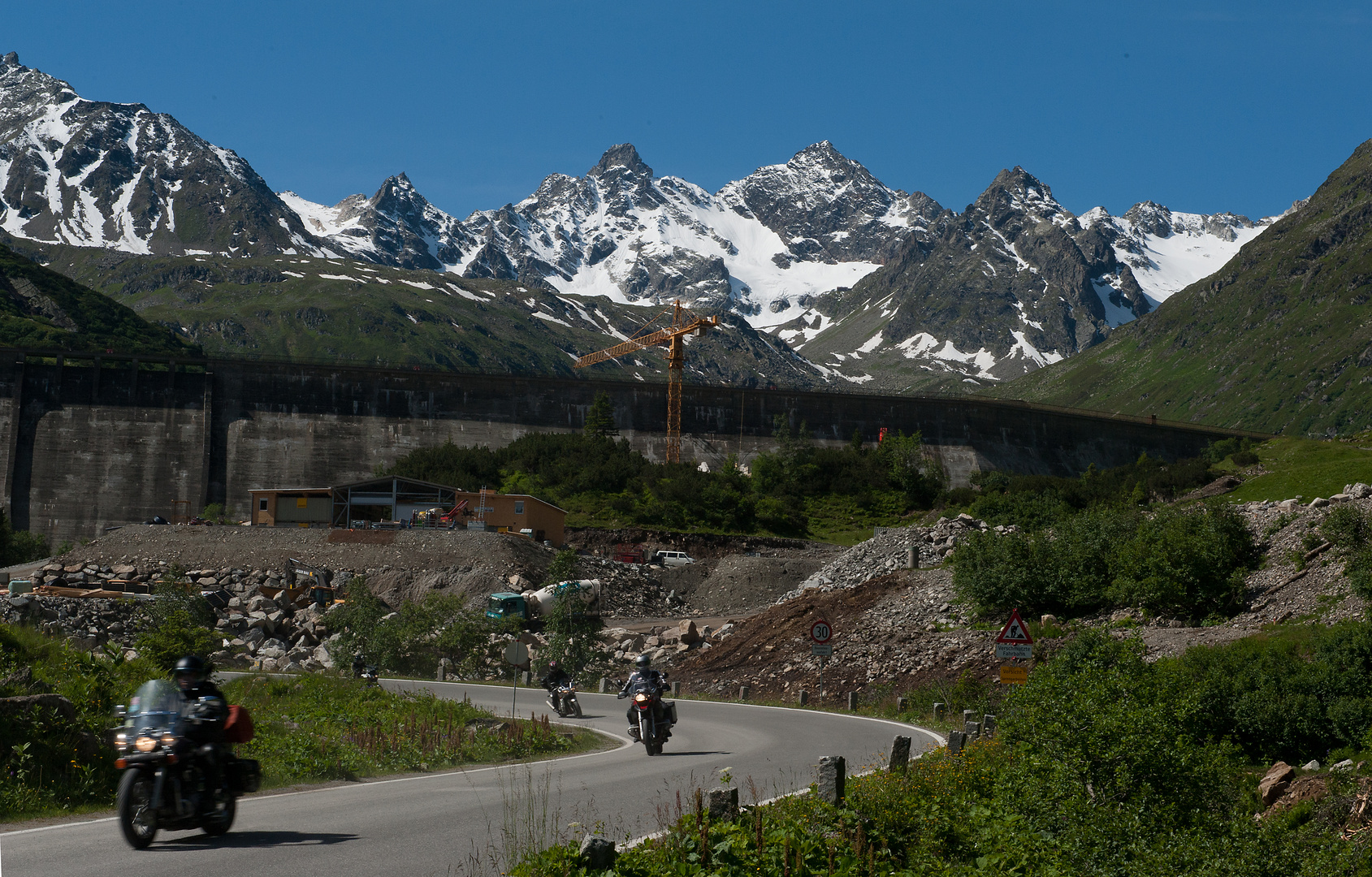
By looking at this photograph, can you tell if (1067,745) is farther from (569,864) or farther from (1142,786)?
(569,864)

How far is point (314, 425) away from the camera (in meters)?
87.7

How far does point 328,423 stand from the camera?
88.1 meters

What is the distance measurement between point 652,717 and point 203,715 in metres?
9.20

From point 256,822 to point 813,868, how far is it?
5723 millimetres

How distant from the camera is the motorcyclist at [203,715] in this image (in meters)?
10.1

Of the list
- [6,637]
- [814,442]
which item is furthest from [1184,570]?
[814,442]

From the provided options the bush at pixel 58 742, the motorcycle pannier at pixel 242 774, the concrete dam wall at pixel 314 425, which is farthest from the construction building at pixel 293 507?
the motorcycle pannier at pixel 242 774

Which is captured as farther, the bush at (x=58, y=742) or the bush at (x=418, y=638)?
the bush at (x=418, y=638)

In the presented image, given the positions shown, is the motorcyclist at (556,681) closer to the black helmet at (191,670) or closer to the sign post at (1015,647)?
the sign post at (1015,647)

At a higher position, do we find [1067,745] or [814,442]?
[814,442]

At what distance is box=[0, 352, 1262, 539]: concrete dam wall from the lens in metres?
81.8

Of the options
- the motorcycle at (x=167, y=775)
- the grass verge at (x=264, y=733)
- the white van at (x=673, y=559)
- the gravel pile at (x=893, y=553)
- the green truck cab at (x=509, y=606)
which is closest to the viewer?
the motorcycle at (x=167, y=775)

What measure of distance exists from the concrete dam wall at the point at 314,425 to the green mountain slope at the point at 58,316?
74821mm

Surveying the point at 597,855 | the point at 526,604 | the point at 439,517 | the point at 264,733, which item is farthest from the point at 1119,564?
the point at 439,517
